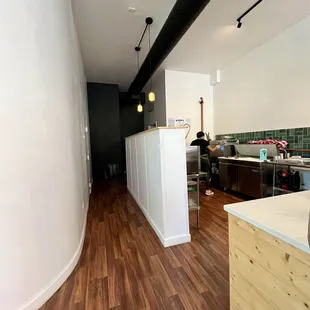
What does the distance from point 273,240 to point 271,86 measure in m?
3.91

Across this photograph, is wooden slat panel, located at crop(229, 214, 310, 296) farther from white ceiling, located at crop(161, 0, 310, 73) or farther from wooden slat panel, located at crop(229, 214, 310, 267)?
white ceiling, located at crop(161, 0, 310, 73)


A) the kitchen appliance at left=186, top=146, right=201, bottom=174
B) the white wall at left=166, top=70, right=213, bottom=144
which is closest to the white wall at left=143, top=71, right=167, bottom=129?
the white wall at left=166, top=70, right=213, bottom=144

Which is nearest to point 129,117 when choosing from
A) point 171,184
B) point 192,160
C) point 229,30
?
point 229,30

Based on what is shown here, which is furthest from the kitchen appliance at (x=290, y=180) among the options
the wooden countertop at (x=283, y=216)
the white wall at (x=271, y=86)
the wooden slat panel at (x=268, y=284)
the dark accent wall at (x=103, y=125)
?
the dark accent wall at (x=103, y=125)

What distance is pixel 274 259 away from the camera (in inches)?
32.0

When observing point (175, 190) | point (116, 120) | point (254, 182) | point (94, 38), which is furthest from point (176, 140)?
A: point (116, 120)

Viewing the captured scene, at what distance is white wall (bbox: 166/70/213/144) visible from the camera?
521cm

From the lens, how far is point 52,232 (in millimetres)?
1537

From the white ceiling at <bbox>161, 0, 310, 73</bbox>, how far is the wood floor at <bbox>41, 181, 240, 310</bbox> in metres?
3.21

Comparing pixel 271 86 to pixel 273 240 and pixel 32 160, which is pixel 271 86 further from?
pixel 32 160

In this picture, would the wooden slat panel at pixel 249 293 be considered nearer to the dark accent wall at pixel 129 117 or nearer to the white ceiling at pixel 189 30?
the white ceiling at pixel 189 30

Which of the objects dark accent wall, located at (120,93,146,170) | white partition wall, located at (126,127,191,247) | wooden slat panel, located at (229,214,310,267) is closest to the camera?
wooden slat panel, located at (229,214,310,267)

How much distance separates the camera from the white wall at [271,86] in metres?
3.23

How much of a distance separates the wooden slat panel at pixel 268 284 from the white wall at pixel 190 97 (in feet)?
14.8
